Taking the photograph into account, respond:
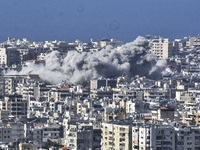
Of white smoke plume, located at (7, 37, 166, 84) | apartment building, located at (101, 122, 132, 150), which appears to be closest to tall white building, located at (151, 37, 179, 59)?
white smoke plume, located at (7, 37, 166, 84)

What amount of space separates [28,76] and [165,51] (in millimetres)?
44188

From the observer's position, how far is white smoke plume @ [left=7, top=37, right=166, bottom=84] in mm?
117000

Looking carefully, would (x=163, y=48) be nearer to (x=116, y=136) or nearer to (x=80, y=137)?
(x=80, y=137)

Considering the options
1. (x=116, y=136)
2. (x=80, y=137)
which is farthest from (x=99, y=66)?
(x=116, y=136)

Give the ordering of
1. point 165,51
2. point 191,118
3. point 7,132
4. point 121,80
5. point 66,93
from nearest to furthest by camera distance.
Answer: point 7,132, point 191,118, point 66,93, point 121,80, point 165,51

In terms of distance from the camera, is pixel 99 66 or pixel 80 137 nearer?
pixel 80 137

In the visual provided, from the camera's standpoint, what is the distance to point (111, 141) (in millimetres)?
61562

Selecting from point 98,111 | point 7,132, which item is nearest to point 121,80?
point 98,111

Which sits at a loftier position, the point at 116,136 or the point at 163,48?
the point at 163,48

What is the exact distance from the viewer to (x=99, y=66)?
117562 mm

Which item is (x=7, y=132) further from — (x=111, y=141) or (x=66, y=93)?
(x=66, y=93)

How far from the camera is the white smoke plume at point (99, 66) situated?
117 metres

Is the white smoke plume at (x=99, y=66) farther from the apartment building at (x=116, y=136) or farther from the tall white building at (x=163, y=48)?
the apartment building at (x=116, y=136)

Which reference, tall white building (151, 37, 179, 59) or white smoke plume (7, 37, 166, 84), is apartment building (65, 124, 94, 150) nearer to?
white smoke plume (7, 37, 166, 84)
